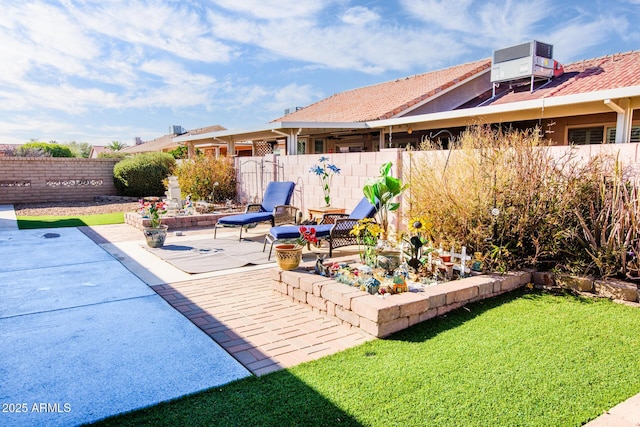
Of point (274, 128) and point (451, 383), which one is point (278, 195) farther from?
point (451, 383)

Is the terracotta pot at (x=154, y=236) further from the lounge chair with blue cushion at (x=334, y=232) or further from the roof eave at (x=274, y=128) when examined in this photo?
the roof eave at (x=274, y=128)

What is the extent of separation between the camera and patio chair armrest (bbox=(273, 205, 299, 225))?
8844 millimetres

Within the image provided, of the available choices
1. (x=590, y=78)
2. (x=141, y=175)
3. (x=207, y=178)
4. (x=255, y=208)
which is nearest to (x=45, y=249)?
(x=255, y=208)

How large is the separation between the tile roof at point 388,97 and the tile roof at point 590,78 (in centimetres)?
234

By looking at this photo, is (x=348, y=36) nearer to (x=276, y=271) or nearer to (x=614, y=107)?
(x=614, y=107)


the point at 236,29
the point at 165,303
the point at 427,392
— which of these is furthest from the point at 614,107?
the point at 236,29

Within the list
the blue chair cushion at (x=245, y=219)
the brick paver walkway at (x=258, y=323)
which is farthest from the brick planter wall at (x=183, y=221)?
the brick paver walkway at (x=258, y=323)

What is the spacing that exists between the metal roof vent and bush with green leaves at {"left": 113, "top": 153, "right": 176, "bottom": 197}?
12651 mm

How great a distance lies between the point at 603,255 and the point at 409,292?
230 cm

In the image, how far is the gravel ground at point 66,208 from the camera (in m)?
13.4

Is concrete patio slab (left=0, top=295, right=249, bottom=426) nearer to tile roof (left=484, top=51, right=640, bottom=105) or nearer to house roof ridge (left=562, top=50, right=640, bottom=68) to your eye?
tile roof (left=484, top=51, right=640, bottom=105)

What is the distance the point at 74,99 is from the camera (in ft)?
70.4

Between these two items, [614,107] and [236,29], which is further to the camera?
[236,29]

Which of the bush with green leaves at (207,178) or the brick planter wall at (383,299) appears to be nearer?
the brick planter wall at (383,299)
